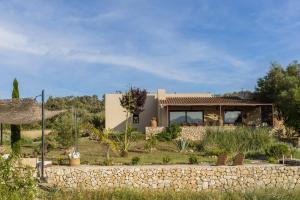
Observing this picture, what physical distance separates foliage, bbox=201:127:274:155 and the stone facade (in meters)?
7.72

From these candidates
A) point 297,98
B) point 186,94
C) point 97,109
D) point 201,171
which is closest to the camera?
point 201,171

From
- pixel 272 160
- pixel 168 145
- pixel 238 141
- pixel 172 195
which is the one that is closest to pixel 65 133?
pixel 168 145

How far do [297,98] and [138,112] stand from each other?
47.0 ft

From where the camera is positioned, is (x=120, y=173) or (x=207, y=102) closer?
(x=120, y=173)

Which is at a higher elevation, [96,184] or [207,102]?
[207,102]

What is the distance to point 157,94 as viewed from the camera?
41.0 m

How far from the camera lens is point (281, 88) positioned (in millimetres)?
36594

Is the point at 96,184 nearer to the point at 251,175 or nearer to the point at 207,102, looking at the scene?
the point at 251,175

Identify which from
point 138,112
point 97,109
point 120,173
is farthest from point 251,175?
point 97,109

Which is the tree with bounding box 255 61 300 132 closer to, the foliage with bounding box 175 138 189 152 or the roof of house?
the roof of house

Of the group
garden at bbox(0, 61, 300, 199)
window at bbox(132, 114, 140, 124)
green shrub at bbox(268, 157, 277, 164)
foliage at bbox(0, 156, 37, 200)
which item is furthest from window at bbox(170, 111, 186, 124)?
foliage at bbox(0, 156, 37, 200)

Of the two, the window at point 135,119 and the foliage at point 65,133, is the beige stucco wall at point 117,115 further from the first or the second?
the foliage at point 65,133

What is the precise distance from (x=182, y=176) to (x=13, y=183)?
11.4 m

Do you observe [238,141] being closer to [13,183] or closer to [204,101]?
[204,101]
